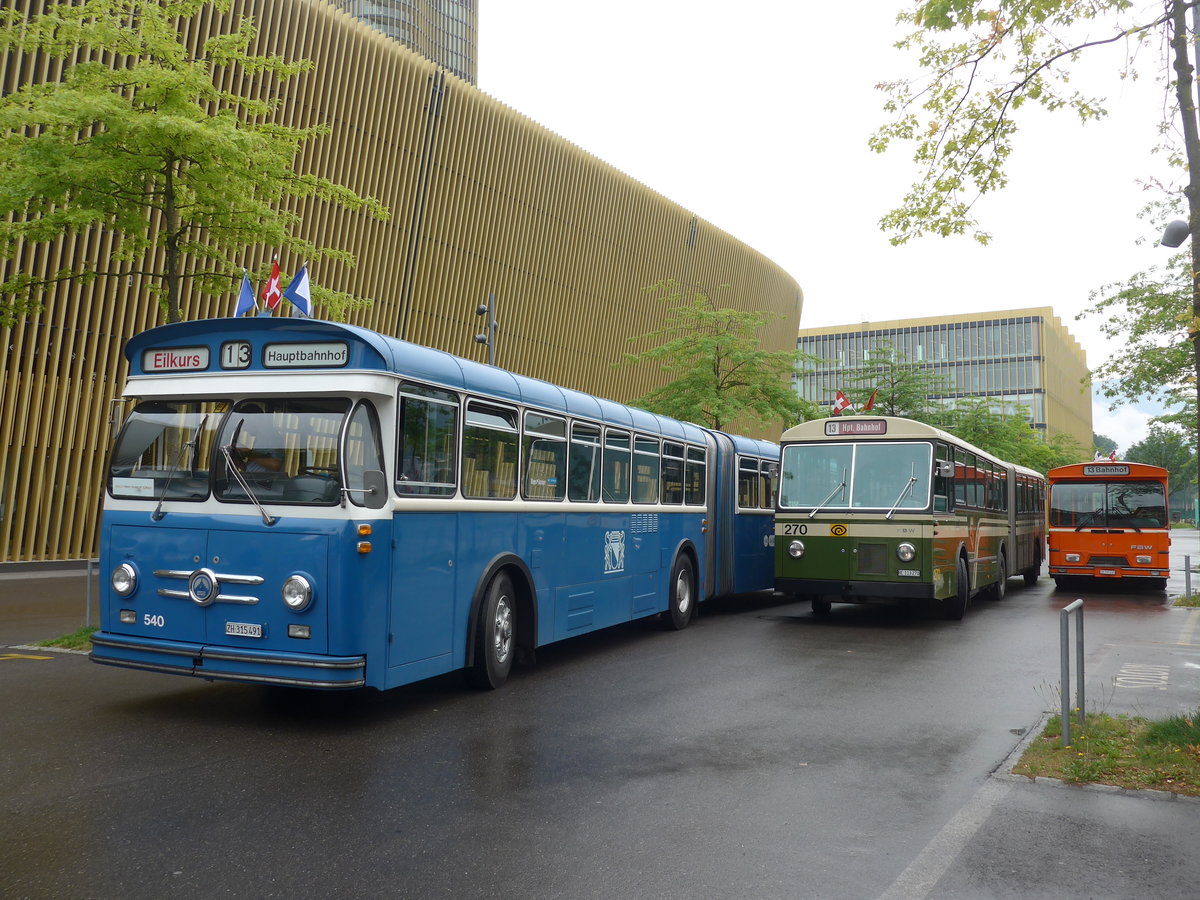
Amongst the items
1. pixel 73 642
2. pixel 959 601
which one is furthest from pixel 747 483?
pixel 73 642

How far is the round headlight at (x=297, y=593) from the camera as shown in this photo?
7.13 m

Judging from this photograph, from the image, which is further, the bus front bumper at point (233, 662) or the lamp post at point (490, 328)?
the lamp post at point (490, 328)

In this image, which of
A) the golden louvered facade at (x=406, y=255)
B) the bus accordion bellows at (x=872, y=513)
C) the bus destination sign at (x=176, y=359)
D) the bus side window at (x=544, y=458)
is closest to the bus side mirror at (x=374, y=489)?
the bus destination sign at (x=176, y=359)

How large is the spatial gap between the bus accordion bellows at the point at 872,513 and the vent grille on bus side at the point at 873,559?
1 centimetres

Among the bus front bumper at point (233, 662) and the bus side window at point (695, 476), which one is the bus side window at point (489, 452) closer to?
the bus front bumper at point (233, 662)

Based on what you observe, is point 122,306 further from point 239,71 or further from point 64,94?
point 64,94

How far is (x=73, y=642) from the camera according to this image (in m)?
11.5

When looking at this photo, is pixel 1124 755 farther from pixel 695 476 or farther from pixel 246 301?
pixel 246 301

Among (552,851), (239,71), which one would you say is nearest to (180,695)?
(552,851)

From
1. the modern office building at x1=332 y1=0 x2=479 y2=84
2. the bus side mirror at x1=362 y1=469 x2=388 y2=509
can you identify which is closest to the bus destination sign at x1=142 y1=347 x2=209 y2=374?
the bus side mirror at x1=362 y1=469 x2=388 y2=509

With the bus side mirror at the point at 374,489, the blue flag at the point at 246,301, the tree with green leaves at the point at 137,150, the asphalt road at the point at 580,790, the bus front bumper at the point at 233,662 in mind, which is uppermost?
the tree with green leaves at the point at 137,150

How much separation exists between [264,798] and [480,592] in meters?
3.19

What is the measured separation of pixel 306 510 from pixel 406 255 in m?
23.7

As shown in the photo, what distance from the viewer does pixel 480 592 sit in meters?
8.74
